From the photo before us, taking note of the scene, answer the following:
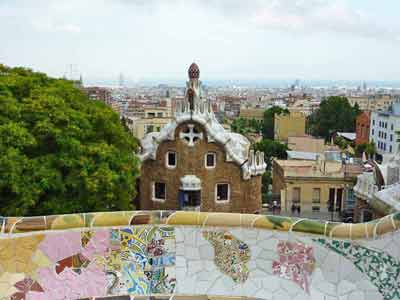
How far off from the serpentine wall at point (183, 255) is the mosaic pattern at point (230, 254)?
0.03 ft

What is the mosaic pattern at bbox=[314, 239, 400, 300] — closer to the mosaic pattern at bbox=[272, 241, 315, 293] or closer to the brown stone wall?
the mosaic pattern at bbox=[272, 241, 315, 293]

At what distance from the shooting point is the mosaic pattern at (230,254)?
5.40 meters

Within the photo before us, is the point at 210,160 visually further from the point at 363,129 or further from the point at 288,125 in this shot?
the point at 363,129

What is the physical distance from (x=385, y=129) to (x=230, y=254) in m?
47.6

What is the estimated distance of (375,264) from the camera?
506cm

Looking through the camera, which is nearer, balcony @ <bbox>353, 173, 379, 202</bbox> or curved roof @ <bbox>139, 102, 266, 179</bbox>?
balcony @ <bbox>353, 173, 379, 202</bbox>

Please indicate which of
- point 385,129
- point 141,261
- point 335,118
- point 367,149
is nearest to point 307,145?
point 367,149

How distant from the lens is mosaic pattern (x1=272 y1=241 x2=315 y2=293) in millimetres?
5246

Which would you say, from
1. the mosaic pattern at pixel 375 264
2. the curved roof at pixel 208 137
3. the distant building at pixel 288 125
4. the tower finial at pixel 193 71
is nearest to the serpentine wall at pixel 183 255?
the mosaic pattern at pixel 375 264

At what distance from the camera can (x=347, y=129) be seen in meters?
60.9

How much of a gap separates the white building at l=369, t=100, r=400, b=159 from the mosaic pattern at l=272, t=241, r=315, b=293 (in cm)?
4487

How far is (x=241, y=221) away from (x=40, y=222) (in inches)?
85.0

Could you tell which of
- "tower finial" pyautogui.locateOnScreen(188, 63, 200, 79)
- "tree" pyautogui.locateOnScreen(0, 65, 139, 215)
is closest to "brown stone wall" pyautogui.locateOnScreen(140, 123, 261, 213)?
"tower finial" pyautogui.locateOnScreen(188, 63, 200, 79)

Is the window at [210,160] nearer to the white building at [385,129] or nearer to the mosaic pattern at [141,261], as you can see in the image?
the mosaic pattern at [141,261]
